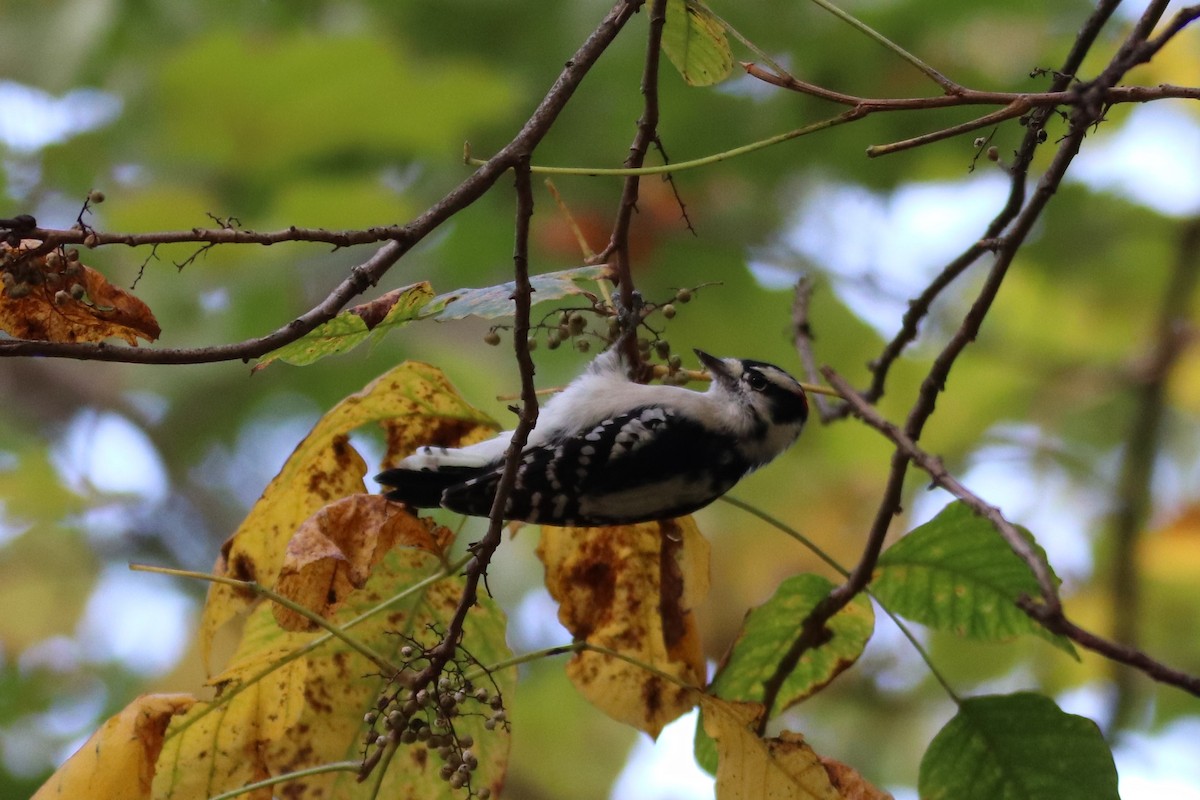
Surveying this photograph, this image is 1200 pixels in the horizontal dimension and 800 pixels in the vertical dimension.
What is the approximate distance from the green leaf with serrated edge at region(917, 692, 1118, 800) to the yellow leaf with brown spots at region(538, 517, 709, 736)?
0.57 metres

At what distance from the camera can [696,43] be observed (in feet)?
8.67

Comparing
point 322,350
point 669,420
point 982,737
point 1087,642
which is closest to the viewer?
point 1087,642

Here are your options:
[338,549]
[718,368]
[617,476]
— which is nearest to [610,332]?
[617,476]

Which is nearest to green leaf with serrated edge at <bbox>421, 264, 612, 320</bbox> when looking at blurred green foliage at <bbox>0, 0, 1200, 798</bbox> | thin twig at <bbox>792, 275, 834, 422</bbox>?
thin twig at <bbox>792, 275, 834, 422</bbox>

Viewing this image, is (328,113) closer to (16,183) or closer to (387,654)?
(16,183)

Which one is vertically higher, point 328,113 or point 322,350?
point 328,113

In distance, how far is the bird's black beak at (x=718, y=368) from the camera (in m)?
3.71

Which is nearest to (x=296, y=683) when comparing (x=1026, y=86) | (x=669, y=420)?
(x=669, y=420)

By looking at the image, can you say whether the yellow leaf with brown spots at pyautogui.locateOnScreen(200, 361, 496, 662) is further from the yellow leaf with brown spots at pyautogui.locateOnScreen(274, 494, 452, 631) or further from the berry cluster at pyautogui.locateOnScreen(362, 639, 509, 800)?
the berry cluster at pyautogui.locateOnScreen(362, 639, 509, 800)

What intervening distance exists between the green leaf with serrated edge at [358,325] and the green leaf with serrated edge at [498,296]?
0.12 ft

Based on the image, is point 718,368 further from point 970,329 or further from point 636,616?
point 970,329

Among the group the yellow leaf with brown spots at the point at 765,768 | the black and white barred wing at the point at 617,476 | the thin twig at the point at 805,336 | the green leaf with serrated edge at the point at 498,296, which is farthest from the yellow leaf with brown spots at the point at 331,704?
the thin twig at the point at 805,336

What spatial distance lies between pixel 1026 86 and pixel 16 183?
4.53 metres

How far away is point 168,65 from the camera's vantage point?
4977 mm
